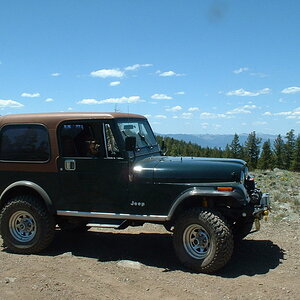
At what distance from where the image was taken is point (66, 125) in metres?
6.50

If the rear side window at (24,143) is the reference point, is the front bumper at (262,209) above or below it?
below

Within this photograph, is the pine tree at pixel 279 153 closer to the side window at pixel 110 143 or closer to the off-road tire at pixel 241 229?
the off-road tire at pixel 241 229

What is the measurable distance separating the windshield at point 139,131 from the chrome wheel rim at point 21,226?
2.27m

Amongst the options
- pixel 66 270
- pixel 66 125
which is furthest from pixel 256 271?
pixel 66 125

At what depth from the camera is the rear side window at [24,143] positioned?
660 centimetres

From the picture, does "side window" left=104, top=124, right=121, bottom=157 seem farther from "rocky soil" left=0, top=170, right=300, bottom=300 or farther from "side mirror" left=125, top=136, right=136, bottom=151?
"rocky soil" left=0, top=170, right=300, bottom=300

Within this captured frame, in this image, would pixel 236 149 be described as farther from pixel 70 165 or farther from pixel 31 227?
pixel 70 165

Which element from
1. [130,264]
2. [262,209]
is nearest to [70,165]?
[130,264]

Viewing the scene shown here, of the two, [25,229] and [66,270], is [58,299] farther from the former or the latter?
[25,229]

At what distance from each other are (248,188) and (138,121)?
7.52 ft

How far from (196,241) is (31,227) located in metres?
2.92

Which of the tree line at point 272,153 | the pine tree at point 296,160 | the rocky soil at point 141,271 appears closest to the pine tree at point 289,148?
the tree line at point 272,153

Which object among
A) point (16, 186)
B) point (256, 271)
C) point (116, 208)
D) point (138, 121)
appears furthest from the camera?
point (138, 121)

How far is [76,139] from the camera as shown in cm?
652
